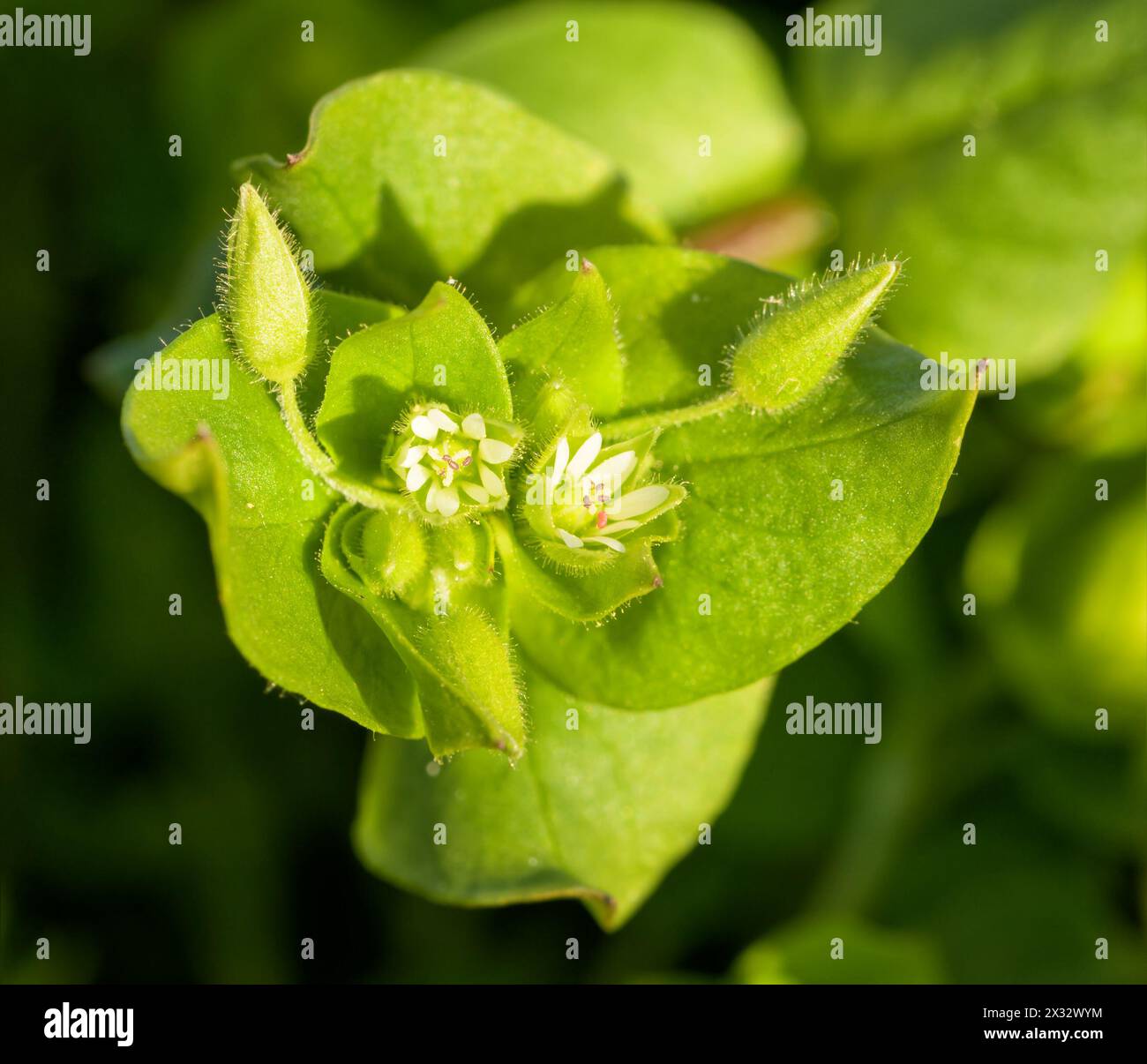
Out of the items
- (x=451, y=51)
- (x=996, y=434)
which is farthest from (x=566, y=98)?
(x=996, y=434)

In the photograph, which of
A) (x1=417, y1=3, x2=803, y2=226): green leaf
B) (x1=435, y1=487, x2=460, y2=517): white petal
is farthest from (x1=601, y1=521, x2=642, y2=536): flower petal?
(x1=417, y1=3, x2=803, y2=226): green leaf

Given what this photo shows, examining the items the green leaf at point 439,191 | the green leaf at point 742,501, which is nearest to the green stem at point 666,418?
the green leaf at point 742,501

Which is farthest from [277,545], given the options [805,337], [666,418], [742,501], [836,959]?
[836,959]

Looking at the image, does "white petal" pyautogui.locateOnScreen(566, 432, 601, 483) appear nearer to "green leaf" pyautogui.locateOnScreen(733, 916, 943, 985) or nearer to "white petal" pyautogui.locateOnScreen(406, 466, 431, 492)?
"white petal" pyautogui.locateOnScreen(406, 466, 431, 492)

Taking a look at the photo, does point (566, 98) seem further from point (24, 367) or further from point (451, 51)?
point (24, 367)

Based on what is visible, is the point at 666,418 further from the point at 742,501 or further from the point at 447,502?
the point at 447,502
